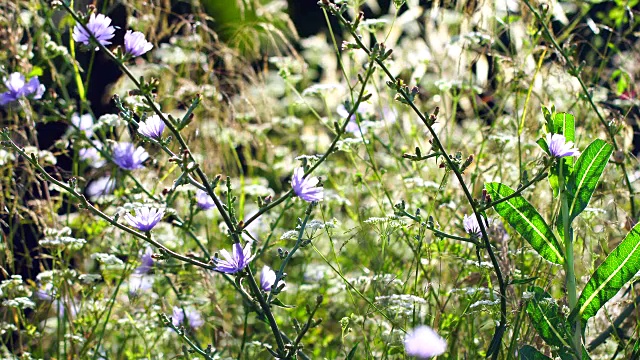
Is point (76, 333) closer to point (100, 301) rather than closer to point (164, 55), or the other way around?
point (100, 301)

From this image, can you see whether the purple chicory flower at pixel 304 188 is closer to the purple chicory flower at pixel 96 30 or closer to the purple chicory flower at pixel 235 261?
the purple chicory flower at pixel 235 261

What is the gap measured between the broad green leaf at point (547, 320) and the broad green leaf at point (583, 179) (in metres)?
0.15

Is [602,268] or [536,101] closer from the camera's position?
[602,268]

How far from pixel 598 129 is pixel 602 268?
762 mm

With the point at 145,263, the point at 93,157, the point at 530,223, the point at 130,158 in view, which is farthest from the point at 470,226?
the point at 93,157

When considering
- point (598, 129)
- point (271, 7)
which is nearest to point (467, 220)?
point (598, 129)

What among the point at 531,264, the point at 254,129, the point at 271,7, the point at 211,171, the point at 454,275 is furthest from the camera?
the point at 271,7

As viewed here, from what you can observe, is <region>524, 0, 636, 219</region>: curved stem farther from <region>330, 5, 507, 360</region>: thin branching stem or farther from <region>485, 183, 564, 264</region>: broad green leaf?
<region>330, 5, 507, 360</region>: thin branching stem

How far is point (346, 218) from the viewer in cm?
290

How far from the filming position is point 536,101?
211 centimetres

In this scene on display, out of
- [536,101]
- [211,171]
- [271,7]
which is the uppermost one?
[271,7]

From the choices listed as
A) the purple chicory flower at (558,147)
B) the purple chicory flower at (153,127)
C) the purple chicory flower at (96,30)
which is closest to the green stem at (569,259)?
the purple chicory flower at (558,147)

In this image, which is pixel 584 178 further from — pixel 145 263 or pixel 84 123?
pixel 84 123

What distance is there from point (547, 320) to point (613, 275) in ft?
0.42
